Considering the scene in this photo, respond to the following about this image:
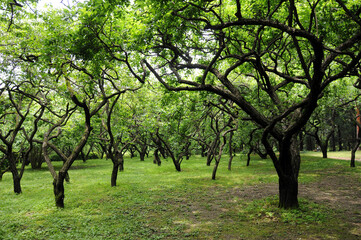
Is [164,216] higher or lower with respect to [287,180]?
lower

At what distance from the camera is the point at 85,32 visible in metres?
8.31

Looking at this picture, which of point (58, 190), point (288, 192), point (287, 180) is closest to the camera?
point (287, 180)

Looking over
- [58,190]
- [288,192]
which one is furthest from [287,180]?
[58,190]

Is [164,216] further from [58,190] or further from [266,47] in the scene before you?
[266,47]

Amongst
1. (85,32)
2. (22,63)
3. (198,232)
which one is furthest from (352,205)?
(22,63)

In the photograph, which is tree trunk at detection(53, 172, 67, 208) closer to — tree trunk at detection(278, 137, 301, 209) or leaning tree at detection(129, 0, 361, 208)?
leaning tree at detection(129, 0, 361, 208)

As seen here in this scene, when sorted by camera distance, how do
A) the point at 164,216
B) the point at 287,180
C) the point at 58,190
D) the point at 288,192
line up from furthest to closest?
the point at 58,190, the point at 164,216, the point at 288,192, the point at 287,180

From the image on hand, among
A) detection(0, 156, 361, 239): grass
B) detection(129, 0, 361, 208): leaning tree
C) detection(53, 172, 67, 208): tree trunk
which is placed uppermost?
detection(129, 0, 361, 208): leaning tree

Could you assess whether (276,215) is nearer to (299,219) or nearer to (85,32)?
(299,219)

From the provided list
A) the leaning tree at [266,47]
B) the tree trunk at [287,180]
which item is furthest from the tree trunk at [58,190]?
the tree trunk at [287,180]

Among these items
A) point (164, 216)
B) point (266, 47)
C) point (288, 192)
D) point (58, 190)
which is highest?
point (266, 47)

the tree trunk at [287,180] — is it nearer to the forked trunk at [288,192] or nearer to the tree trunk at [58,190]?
the forked trunk at [288,192]

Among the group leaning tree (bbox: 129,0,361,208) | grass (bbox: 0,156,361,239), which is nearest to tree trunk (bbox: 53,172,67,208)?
grass (bbox: 0,156,361,239)

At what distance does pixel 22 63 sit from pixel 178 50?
7534 millimetres
